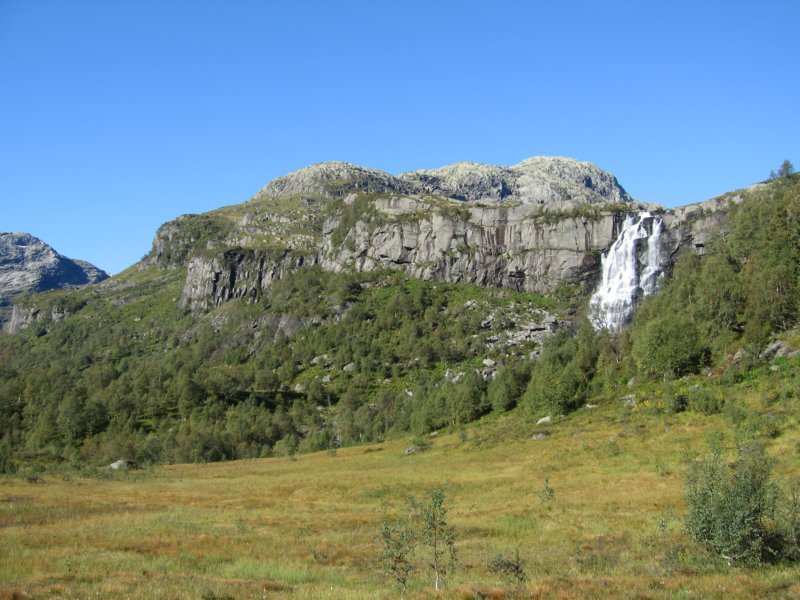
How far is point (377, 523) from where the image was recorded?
3553 cm

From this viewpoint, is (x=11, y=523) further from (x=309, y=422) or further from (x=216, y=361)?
(x=216, y=361)

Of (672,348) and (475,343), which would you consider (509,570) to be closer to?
(672,348)

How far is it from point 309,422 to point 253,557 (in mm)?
109307

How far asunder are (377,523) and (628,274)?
427 ft

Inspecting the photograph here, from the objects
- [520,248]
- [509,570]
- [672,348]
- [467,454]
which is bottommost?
[467,454]

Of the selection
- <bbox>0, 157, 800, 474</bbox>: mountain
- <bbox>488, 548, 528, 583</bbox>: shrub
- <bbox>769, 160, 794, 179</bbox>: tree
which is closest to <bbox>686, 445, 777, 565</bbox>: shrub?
<bbox>488, 548, 528, 583</bbox>: shrub

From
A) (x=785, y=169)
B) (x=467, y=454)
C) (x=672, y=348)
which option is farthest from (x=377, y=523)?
(x=785, y=169)

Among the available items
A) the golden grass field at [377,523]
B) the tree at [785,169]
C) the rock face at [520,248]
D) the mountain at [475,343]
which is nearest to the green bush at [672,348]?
the mountain at [475,343]

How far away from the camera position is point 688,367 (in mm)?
76188

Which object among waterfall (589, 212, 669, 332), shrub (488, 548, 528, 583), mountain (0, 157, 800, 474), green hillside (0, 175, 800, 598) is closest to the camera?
shrub (488, 548, 528, 583)

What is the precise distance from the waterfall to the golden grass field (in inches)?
2950

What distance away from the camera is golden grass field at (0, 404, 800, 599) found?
1702 centimetres

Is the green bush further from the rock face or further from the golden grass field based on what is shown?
the rock face

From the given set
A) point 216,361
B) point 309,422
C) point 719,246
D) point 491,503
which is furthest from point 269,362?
point 491,503
